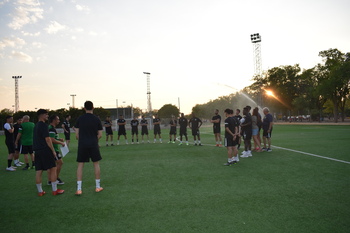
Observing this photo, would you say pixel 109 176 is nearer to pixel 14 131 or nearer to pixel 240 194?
pixel 240 194

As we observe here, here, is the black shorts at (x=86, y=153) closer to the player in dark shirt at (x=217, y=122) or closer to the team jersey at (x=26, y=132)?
the team jersey at (x=26, y=132)

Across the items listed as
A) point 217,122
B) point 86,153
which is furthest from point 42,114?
point 217,122

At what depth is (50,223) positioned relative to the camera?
4055 millimetres

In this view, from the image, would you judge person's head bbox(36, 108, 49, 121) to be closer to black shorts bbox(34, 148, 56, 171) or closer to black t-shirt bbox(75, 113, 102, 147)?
black shorts bbox(34, 148, 56, 171)

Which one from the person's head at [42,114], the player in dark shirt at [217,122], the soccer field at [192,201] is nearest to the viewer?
the soccer field at [192,201]

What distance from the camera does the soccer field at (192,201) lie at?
381 cm

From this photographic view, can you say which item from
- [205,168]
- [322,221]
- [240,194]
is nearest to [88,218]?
[240,194]

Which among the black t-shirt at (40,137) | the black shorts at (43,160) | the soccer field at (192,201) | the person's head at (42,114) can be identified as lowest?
the soccer field at (192,201)

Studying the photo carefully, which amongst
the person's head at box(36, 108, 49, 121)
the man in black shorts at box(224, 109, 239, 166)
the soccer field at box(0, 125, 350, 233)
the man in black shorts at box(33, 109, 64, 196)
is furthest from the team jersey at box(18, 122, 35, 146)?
the man in black shorts at box(224, 109, 239, 166)

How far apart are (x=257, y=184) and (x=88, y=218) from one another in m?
3.98

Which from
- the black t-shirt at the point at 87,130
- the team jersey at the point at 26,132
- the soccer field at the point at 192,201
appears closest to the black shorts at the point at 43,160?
the soccer field at the point at 192,201

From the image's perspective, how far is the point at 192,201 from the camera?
15.9ft

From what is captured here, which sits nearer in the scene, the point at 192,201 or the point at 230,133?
the point at 192,201

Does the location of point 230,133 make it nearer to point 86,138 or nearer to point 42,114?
point 86,138
